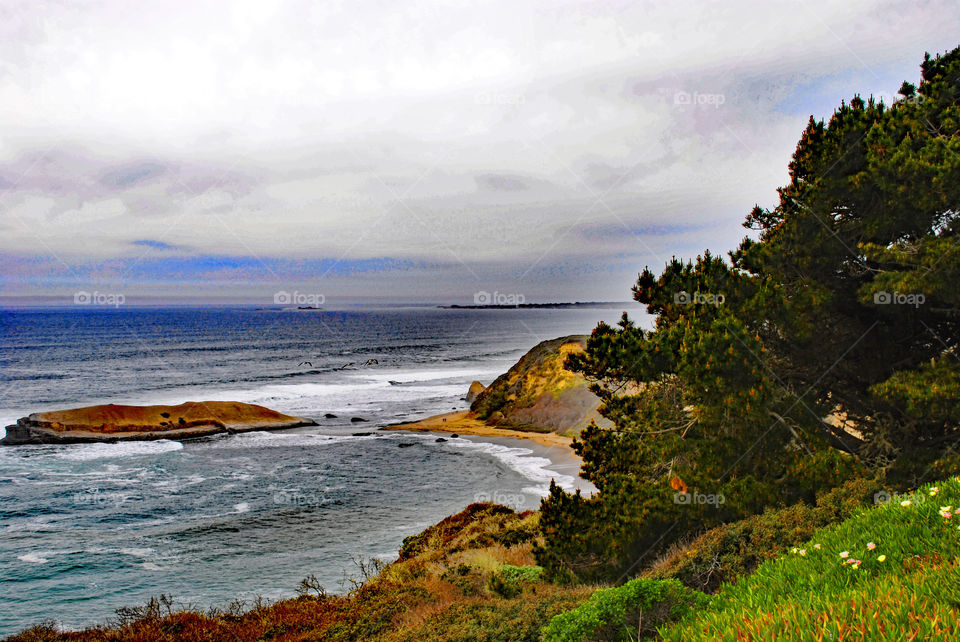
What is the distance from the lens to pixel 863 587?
3.94 metres

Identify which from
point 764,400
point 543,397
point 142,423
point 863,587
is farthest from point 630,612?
point 142,423

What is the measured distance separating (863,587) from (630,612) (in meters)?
2.64

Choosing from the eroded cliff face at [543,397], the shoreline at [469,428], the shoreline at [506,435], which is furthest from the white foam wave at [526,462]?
the eroded cliff face at [543,397]

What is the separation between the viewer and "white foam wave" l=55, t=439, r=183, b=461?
118 feet

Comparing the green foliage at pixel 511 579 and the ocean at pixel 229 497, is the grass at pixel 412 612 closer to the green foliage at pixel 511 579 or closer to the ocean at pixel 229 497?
the green foliage at pixel 511 579

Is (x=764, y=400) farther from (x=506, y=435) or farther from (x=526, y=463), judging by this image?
(x=506, y=435)

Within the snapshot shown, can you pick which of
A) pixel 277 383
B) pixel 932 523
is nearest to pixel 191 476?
pixel 932 523

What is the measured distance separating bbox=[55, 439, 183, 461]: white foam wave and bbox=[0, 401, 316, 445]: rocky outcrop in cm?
135

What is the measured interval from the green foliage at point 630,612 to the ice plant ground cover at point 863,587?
0.54 metres

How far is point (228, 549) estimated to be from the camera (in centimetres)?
2047

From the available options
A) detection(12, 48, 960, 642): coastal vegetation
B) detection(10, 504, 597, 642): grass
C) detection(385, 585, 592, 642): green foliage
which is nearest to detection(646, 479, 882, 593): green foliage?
detection(12, 48, 960, 642): coastal vegetation

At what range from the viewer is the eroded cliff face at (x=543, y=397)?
42.2 metres

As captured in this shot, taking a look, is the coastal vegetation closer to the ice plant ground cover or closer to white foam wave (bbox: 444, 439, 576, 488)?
the ice plant ground cover

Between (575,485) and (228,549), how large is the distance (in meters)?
14.4
